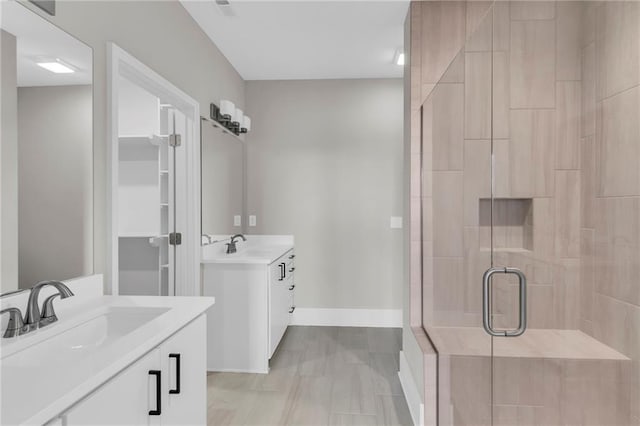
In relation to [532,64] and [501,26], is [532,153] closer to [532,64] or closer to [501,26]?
[532,64]

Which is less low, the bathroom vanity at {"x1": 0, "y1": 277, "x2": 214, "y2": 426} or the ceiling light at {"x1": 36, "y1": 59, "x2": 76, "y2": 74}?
the ceiling light at {"x1": 36, "y1": 59, "x2": 76, "y2": 74}

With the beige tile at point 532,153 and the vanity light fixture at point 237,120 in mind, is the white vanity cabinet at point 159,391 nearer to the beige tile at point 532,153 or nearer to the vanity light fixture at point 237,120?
the beige tile at point 532,153

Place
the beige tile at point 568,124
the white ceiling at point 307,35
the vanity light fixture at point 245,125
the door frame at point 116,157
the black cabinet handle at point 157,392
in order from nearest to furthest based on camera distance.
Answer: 1. the beige tile at point 568,124
2. the black cabinet handle at point 157,392
3. the door frame at point 116,157
4. the white ceiling at point 307,35
5. the vanity light fixture at point 245,125

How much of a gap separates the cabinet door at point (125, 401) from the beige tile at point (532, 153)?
4.09 feet

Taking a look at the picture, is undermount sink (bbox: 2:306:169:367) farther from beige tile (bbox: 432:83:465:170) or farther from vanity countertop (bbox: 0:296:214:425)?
beige tile (bbox: 432:83:465:170)

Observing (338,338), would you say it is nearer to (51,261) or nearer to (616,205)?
(51,261)

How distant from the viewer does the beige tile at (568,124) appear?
0.99 meters

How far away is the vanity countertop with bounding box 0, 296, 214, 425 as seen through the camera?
0.76 m

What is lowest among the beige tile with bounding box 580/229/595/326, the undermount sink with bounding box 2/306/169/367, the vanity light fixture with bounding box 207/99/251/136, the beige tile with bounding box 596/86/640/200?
the undermount sink with bounding box 2/306/169/367

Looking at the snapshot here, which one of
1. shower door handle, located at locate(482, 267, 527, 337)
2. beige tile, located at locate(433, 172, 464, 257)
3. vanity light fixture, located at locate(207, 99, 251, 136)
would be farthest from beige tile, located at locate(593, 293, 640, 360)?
vanity light fixture, located at locate(207, 99, 251, 136)

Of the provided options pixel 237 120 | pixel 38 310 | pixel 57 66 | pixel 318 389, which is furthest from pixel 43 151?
pixel 237 120

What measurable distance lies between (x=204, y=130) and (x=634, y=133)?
2.67 metres

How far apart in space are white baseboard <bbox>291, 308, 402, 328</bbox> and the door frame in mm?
1547

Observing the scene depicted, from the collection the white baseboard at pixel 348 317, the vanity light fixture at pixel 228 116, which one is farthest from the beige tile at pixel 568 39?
the white baseboard at pixel 348 317
